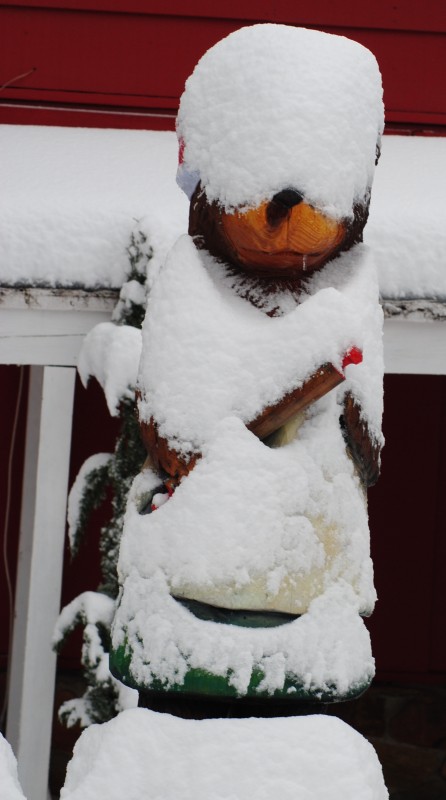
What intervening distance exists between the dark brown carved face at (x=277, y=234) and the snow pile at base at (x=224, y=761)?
77 cm

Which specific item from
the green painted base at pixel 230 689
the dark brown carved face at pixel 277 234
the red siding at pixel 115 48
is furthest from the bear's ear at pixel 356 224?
the red siding at pixel 115 48

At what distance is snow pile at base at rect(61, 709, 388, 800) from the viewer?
1892mm

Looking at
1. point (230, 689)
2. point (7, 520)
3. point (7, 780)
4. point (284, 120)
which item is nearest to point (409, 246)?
point (284, 120)

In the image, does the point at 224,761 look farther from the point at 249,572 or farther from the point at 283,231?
the point at 283,231

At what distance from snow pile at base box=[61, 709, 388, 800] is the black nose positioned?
2.83ft

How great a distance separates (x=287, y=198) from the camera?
1.99 metres

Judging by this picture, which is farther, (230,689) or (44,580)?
(44,580)

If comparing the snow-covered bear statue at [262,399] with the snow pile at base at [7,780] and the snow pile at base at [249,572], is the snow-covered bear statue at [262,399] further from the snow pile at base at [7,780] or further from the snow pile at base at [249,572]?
the snow pile at base at [7,780]

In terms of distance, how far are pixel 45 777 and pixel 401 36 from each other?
258 centimetres

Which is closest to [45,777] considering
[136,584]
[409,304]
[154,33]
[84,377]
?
[84,377]

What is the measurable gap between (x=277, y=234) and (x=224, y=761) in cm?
87

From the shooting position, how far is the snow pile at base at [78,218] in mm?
2904

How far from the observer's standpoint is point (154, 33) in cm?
388

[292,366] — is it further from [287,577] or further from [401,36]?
[401,36]
